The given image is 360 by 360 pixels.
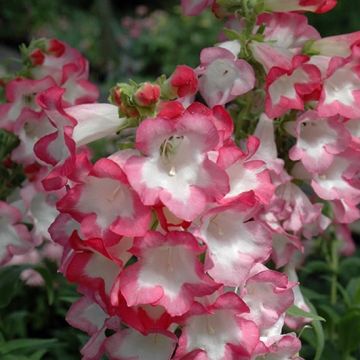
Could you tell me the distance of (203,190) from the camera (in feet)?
3.69

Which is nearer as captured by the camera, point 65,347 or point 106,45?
point 65,347

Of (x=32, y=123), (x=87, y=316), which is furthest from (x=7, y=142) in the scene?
(x=87, y=316)

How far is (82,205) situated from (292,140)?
0.51 metres

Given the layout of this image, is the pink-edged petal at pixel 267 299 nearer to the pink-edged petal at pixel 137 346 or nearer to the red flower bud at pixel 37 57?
the pink-edged petal at pixel 137 346

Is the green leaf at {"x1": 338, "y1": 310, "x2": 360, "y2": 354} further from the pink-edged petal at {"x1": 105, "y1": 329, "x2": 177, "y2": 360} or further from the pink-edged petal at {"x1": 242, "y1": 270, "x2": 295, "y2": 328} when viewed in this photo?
the pink-edged petal at {"x1": 105, "y1": 329, "x2": 177, "y2": 360}

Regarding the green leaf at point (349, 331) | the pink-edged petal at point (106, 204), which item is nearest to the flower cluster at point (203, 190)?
the pink-edged petal at point (106, 204)

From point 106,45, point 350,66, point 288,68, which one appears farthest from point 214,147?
point 106,45

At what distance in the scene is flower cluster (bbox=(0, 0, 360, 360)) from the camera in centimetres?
113

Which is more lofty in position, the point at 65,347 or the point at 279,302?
the point at 279,302

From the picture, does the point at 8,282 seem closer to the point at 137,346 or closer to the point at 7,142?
the point at 7,142

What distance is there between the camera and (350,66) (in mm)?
1415

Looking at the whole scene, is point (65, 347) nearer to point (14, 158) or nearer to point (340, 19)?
point (14, 158)

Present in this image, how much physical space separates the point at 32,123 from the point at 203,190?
2.13 feet

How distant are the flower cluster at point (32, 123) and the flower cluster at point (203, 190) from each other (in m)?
0.34
